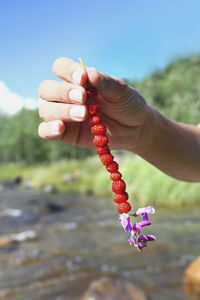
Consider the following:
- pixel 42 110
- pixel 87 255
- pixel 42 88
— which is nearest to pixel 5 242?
pixel 87 255

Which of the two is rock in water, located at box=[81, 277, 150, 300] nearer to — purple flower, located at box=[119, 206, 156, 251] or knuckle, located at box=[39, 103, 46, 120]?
knuckle, located at box=[39, 103, 46, 120]

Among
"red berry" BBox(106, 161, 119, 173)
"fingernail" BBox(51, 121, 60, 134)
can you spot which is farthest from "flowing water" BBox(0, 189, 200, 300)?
"red berry" BBox(106, 161, 119, 173)

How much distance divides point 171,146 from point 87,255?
19.4ft

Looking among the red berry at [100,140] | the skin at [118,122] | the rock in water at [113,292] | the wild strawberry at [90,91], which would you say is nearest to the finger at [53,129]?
the skin at [118,122]

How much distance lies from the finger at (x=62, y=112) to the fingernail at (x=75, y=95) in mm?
60

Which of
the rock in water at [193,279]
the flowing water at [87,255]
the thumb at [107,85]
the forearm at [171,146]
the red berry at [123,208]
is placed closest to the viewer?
the red berry at [123,208]

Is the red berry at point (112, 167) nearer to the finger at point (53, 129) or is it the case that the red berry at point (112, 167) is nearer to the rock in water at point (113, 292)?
the finger at point (53, 129)

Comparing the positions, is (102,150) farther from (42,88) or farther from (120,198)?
(42,88)

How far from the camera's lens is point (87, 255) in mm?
7676

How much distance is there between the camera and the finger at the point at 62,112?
137 cm

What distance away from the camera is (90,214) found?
1196cm

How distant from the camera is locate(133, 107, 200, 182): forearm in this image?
217cm

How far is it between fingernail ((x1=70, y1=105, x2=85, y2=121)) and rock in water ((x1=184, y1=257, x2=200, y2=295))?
5162 millimetres

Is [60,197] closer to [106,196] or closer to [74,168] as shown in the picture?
[106,196]
